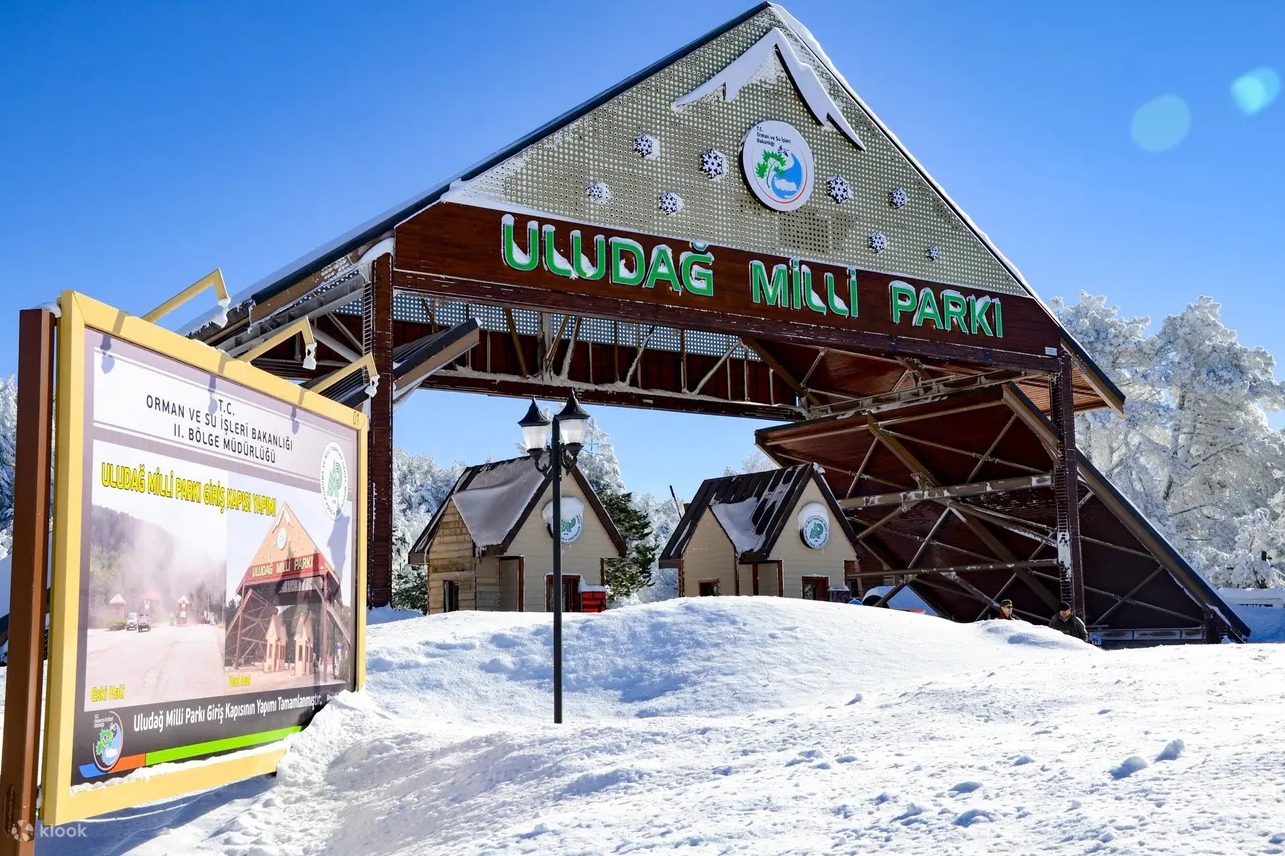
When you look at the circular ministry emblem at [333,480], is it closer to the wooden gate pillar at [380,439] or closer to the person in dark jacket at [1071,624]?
the wooden gate pillar at [380,439]

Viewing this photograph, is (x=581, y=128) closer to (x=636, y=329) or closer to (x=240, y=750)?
(x=636, y=329)

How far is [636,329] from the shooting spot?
3164cm

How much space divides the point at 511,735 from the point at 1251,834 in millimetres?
6029

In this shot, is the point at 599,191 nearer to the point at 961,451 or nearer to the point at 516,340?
the point at 516,340

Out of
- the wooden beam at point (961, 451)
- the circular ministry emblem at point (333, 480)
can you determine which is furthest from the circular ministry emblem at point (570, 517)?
the wooden beam at point (961, 451)

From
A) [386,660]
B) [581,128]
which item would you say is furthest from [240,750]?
[581,128]

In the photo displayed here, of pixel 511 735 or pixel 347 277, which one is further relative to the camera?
pixel 347 277

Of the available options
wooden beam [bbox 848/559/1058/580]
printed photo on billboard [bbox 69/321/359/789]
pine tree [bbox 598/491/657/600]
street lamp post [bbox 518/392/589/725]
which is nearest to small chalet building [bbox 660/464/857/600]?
wooden beam [bbox 848/559/1058/580]

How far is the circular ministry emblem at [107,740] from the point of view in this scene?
23.1ft

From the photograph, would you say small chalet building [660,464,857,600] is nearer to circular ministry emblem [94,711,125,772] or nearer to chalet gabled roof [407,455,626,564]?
chalet gabled roof [407,455,626,564]

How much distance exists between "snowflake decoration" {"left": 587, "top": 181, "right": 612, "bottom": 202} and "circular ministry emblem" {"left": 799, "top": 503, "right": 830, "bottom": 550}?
8.71m

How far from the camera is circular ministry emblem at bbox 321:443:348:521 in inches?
401

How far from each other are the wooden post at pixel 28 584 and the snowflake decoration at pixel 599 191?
16429 millimetres

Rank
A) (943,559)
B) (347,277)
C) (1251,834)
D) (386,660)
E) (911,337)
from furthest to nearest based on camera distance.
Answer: (943,559) < (911,337) < (347,277) < (386,660) < (1251,834)
